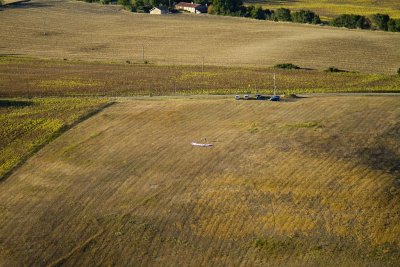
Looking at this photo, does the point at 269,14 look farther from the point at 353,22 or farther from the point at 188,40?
the point at 188,40

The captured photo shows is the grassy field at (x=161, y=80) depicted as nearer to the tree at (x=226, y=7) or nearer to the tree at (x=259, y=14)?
the tree at (x=259, y=14)

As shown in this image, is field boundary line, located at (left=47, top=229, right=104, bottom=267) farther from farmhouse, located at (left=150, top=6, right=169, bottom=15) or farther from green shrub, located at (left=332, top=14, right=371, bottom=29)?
farmhouse, located at (left=150, top=6, right=169, bottom=15)

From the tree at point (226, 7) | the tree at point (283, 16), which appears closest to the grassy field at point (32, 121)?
the tree at point (283, 16)

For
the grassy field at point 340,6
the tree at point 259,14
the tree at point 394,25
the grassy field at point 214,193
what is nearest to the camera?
→ the grassy field at point 214,193

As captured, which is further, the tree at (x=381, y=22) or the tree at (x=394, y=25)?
the tree at (x=381, y=22)

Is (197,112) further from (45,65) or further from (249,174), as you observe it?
(45,65)

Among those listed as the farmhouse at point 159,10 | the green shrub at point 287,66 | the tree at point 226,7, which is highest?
the tree at point 226,7
